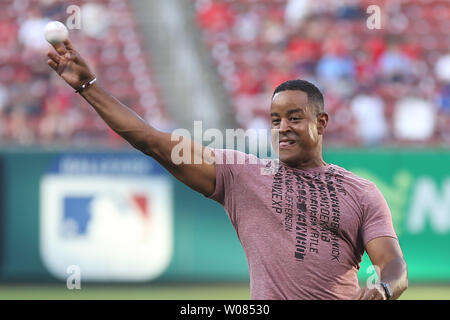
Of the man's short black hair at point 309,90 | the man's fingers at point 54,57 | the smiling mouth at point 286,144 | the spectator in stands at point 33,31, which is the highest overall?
the spectator in stands at point 33,31

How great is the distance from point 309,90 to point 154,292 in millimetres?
6775

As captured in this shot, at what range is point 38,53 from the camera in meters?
14.4

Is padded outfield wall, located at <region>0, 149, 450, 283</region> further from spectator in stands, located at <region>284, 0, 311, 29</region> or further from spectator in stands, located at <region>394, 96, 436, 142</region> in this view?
spectator in stands, located at <region>284, 0, 311, 29</region>

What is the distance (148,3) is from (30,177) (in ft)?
19.2

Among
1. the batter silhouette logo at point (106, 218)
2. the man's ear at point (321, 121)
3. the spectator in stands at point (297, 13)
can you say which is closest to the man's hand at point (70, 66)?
the man's ear at point (321, 121)

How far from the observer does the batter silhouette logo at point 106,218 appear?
10.5 meters

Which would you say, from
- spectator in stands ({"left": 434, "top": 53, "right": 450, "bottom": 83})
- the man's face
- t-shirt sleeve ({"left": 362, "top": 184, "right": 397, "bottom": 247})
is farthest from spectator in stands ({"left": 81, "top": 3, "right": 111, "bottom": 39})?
t-shirt sleeve ({"left": 362, "top": 184, "right": 397, "bottom": 247})

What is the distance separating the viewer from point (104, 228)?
34.7 feet

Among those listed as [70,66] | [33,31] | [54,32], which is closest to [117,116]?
[70,66]

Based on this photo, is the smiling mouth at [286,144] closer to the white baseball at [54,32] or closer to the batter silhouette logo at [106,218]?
the white baseball at [54,32]

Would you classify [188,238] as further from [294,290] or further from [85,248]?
[294,290]

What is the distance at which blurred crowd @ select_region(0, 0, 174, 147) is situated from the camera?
13023mm

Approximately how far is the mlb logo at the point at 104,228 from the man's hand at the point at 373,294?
731 centimetres

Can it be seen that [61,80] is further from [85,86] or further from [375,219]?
[375,219]
